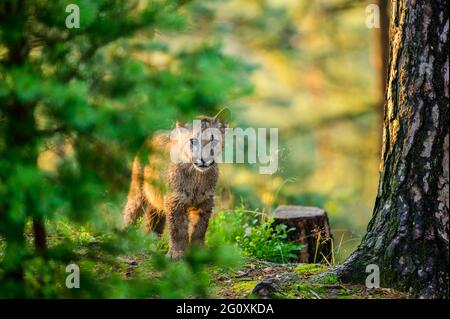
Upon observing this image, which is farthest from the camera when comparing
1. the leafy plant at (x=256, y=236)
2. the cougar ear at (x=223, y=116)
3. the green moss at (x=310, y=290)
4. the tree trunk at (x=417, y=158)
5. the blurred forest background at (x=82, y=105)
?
the leafy plant at (x=256, y=236)

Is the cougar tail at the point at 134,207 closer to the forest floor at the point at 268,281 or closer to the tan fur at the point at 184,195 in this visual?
the tan fur at the point at 184,195

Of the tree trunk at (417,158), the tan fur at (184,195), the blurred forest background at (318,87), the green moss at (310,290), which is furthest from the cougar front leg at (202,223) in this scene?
the blurred forest background at (318,87)

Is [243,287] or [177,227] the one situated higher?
[177,227]

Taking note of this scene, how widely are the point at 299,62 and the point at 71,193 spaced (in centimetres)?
1302

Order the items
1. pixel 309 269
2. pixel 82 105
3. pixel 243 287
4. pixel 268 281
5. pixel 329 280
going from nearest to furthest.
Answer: pixel 82 105
pixel 268 281
pixel 329 280
pixel 243 287
pixel 309 269

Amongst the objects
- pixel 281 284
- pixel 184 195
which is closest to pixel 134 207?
pixel 184 195

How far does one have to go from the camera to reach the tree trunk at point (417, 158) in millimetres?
5121

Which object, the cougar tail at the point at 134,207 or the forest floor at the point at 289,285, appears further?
the cougar tail at the point at 134,207

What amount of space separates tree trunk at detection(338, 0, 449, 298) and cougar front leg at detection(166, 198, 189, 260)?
2014mm

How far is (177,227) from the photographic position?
6.93 metres

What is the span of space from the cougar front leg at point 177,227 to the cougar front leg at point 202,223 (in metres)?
0.13

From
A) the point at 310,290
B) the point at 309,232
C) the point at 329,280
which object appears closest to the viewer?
the point at 310,290

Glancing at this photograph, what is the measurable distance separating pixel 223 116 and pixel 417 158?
2184mm

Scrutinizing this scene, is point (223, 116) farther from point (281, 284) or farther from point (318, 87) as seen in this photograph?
point (318, 87)
